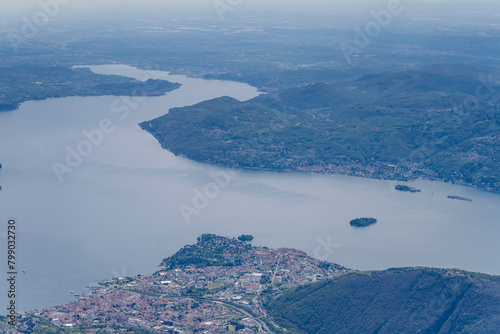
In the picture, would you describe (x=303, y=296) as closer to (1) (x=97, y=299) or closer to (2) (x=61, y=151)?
(1) (x=97, y=299)

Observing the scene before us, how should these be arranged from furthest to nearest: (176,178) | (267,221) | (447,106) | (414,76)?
(414,76)
(447,106)
(176,178)
(267,221)

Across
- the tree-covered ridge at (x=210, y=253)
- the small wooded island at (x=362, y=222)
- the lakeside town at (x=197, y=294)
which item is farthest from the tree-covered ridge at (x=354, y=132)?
the lakeside town at (x=197, y=294)

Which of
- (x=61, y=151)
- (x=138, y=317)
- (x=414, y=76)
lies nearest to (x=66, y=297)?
(x=138, y=317)

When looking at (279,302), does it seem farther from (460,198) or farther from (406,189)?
(460,198)

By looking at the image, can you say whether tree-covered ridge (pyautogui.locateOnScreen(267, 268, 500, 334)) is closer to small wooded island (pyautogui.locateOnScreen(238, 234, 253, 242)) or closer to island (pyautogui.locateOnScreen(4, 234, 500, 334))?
island (pyautogui.locateOnScreen(4, 234, 500, 334))

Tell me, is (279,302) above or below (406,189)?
below

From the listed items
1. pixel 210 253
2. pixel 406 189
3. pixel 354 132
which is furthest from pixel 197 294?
pixel 354 132
